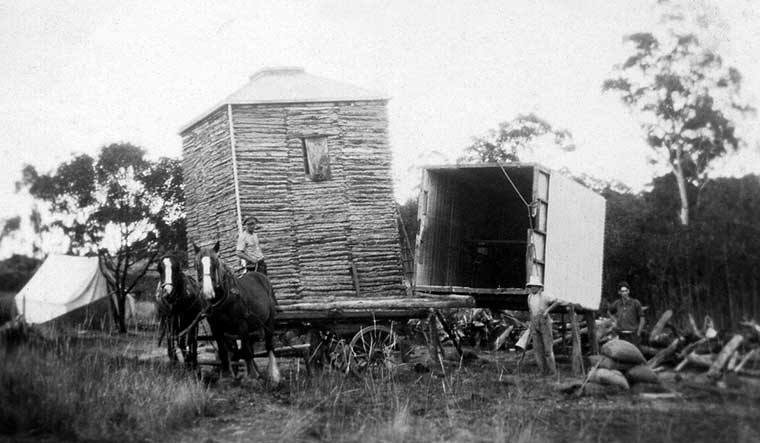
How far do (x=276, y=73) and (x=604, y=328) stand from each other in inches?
478

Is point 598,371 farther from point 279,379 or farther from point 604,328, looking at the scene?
point 604,328

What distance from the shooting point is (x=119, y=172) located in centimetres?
2580

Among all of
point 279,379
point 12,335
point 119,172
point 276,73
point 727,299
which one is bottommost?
point 279,379

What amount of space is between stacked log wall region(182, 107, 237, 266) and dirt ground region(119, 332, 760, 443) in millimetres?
8497

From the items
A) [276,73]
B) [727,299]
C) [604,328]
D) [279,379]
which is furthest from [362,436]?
[276,73]

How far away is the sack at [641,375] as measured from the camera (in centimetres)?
895

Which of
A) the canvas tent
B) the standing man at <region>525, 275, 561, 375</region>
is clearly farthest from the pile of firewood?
the canvas tent

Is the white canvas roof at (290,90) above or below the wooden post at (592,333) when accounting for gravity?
above

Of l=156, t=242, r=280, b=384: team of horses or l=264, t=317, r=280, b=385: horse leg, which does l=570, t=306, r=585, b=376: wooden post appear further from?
l=156, t=242, r=280, b=384: team of horses

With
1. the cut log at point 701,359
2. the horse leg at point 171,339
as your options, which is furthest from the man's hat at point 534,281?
the horse leg at point 171,339

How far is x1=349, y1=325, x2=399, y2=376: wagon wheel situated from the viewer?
399 inches

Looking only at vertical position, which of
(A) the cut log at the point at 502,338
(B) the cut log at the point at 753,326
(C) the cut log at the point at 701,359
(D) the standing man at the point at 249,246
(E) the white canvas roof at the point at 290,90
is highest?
(E) the white canvas roof at the point at 290,90

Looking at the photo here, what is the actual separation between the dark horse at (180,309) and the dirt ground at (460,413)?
0.61m

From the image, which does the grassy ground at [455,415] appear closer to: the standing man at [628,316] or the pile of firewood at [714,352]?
the pile of firewood at [714,352]
